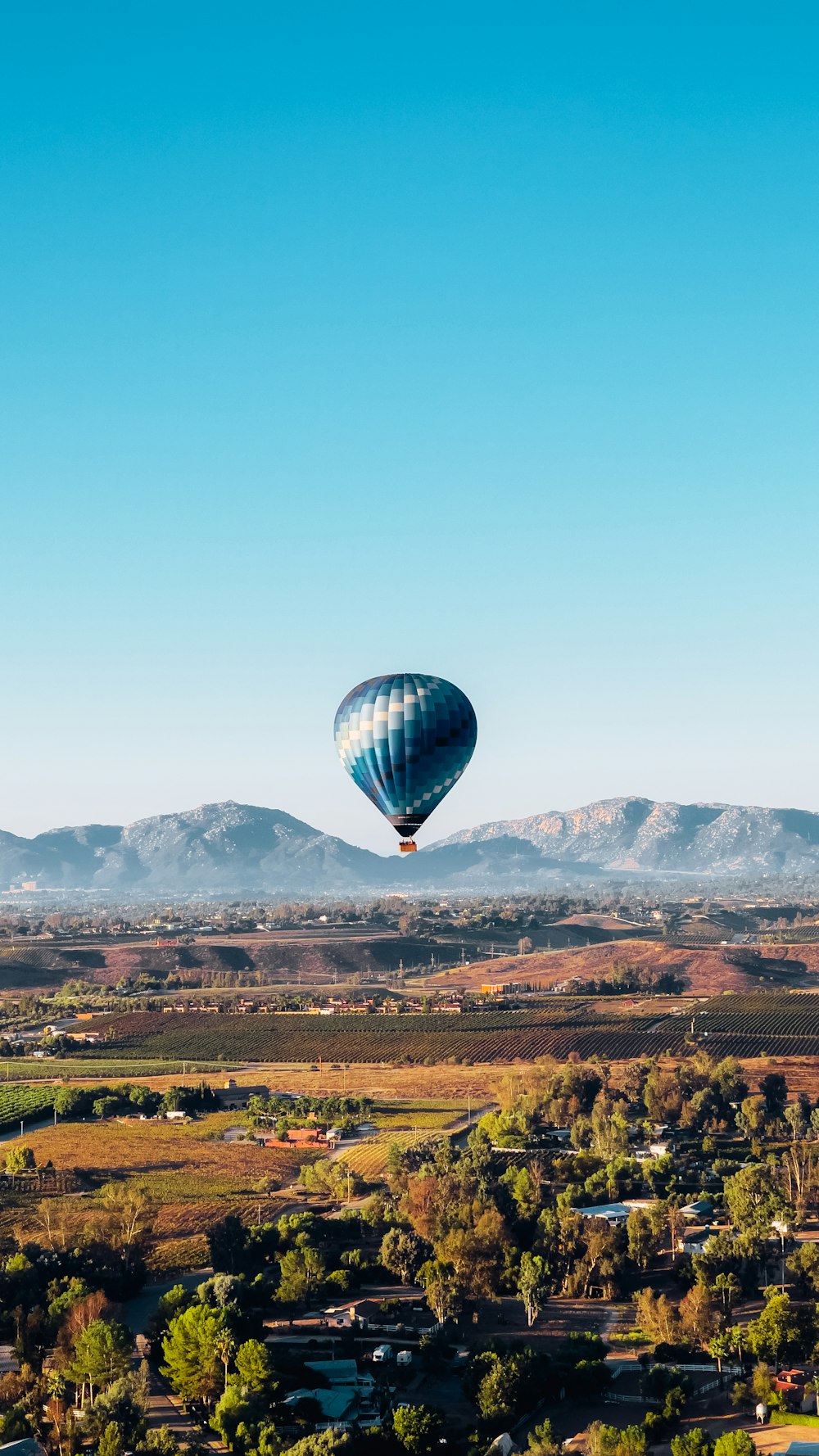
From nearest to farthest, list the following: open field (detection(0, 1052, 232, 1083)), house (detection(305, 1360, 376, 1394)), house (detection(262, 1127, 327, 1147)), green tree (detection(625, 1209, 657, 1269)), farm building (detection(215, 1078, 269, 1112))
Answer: house (detection(305, 1360, 376, 1394)) < green tree (detection(625, 1209, 657, 1269)) < house (detection(262, 1127, 327, 1147)) < farm building (detection(215, 1078, 269, 1112)) < open field (detection(0, 1052, 232, 1083))

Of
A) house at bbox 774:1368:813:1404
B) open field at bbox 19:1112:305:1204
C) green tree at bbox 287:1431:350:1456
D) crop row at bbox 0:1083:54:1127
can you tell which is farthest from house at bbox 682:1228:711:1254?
crop row at bbox 0:1083:54:1127

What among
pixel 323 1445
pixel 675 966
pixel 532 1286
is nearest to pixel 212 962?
pixel 675 966

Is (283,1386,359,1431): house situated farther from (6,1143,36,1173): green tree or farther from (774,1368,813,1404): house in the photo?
(6,1143,36,1173): green tree

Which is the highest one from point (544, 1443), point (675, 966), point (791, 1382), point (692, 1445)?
point (675, 966)

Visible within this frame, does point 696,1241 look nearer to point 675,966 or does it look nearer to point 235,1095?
point 235,1095

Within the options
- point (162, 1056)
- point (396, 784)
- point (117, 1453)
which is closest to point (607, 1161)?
point (396, 784)

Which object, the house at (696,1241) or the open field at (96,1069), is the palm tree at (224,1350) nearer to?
the house at (696,1241)

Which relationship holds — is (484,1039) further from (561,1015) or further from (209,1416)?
(209,1416)
